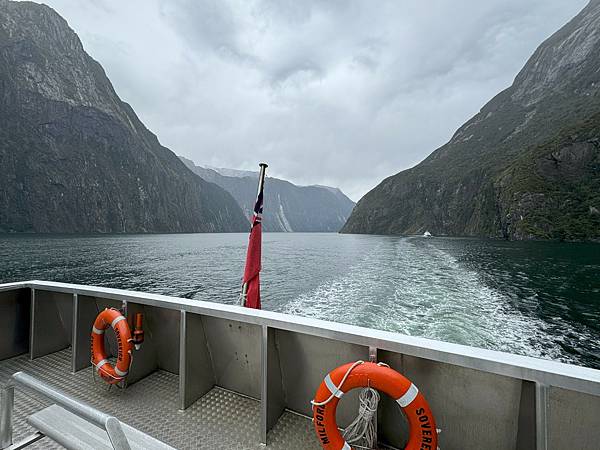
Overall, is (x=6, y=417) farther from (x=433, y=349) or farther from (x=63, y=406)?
(x=433, y=349)

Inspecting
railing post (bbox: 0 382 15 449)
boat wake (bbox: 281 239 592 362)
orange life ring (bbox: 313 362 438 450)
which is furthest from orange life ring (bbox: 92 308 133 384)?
boat wake (bbox: 281 239 592 362)

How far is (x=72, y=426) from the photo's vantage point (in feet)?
5.01

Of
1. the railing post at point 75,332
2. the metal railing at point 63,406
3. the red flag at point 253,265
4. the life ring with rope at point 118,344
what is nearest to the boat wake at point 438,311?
the red flag at point 253,265

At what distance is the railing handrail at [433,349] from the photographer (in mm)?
1696

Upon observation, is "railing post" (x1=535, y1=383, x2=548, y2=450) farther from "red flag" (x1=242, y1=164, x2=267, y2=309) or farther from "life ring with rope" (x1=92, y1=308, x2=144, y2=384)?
"life ring with rope" (x1=92, y1=308, x2=144, y2=384)

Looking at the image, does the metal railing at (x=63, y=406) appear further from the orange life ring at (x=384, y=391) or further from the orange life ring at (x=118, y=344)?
the orange life ring at (x=118, y=344)

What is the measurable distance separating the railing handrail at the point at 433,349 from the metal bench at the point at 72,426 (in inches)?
51.5

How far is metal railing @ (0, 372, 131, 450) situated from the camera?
114cm

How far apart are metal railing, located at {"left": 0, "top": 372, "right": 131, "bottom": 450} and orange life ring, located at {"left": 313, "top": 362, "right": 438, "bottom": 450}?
1.41 meters

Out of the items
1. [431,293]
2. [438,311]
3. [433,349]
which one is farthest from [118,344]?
[431,293]

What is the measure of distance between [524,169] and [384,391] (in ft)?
284

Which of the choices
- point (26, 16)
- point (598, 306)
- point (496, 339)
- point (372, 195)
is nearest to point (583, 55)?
point (372, 195)

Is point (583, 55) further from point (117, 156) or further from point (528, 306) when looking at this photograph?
point (117, 156)

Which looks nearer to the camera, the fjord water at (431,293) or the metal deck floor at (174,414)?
the metal deck floor at (174,414)
